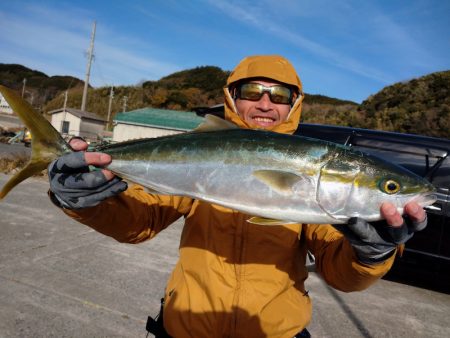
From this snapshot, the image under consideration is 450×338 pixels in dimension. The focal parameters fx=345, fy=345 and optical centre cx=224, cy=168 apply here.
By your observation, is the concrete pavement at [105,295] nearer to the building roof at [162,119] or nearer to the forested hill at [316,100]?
the forested hill at [316,100]

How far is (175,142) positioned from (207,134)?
0.18 metres

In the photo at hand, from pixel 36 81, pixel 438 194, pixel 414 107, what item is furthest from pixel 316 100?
pixel 36 81

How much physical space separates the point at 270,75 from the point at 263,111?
0.86 ft

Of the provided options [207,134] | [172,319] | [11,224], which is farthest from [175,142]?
[11,224]

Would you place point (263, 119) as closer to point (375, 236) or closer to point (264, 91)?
point (264, 91)

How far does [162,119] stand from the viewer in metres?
26.5

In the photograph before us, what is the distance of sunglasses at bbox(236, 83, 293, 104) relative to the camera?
229 centimetres

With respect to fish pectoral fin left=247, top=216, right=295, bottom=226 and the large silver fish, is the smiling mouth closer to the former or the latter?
the large silver fish

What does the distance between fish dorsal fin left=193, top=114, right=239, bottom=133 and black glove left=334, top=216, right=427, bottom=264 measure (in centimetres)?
76

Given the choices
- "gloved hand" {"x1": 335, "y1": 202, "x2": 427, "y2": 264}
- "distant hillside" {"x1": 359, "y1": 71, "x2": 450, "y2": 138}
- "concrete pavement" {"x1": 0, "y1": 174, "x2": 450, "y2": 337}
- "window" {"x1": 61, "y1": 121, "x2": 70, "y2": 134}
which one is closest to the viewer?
"gloved hand" {"x1": 335, "y1": 202, "x2": 427, "y2": 264}

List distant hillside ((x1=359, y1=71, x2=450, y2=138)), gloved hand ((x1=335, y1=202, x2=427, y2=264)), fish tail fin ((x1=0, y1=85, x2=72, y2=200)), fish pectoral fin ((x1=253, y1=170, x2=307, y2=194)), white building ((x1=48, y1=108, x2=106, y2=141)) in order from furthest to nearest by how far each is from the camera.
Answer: white building ((x1=48, y1=108, x2=106, y2=141)) < distant hillside ((x1=359, y1=71, x2=450, y2=138)) < fish tail fin ((x1=0, y1=85, x2=72, y2=200)) < fish pectoral fin ((x1=253, y1=170, x2=307, y2=194)) < gloved hand ((x1=335, y1=202, x2=427, y2=264))

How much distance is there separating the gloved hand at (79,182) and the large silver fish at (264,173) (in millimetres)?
124

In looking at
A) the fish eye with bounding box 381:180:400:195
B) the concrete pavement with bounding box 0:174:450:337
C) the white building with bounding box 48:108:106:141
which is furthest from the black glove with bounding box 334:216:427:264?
the white building with bounding box 48:108:106:141

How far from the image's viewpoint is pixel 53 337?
272 cm
